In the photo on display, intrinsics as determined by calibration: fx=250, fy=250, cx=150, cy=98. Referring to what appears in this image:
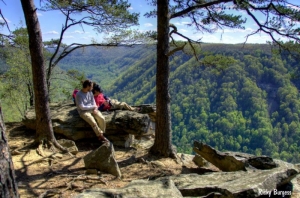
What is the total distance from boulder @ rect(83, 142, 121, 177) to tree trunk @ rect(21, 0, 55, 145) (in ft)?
5.58

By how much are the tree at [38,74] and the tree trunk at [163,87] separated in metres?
2.66

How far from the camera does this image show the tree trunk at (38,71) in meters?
5.73

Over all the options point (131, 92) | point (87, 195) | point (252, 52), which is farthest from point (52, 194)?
point (131, 92)

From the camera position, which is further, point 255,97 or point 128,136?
point 255,97

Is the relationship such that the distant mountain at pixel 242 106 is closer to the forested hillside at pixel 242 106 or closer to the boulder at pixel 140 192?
the forested hillside at pixel 242 106

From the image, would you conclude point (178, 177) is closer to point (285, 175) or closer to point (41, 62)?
point (285, 175)

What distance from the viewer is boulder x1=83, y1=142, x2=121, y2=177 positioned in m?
5.33

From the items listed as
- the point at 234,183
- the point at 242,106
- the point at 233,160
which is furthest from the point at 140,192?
the point at 242,106

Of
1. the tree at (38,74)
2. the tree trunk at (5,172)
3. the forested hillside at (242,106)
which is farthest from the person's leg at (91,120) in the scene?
the forested hillside at (242,106)

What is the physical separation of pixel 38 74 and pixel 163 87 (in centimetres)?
315

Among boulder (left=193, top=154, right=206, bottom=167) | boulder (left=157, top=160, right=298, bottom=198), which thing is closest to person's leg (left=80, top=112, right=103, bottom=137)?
boulder (left=193, top=154, right=206, bottom=167)

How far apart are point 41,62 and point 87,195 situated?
414 centimetres

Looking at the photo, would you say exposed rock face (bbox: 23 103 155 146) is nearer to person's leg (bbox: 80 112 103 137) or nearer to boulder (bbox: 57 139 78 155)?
boulder (bbox: 57 139 78 155)

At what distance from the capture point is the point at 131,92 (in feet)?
477
